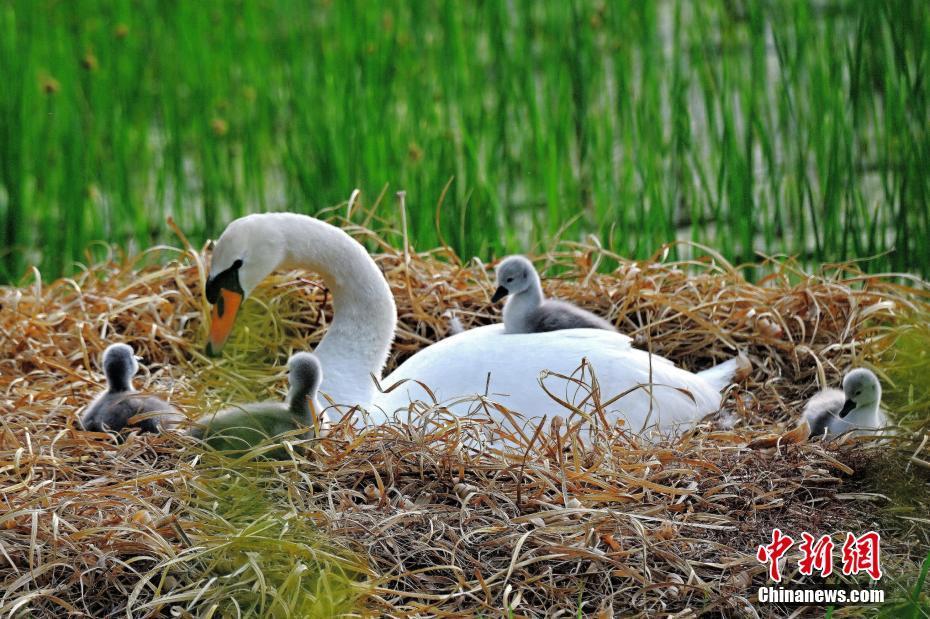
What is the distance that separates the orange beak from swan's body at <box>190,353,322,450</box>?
38 cm

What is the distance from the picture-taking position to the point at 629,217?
5082 mm

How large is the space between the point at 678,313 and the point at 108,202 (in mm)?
2695

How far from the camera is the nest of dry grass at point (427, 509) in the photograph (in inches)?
92.7

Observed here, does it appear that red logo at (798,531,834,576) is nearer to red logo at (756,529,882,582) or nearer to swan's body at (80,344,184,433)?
red logo at (756,529,882,582)

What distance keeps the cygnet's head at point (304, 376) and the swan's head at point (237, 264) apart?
1.49 feet

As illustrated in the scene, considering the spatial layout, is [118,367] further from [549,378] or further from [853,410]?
[853,410]

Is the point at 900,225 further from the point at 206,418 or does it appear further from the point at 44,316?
the point at 44,316

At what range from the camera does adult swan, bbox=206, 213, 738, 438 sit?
10.5ft

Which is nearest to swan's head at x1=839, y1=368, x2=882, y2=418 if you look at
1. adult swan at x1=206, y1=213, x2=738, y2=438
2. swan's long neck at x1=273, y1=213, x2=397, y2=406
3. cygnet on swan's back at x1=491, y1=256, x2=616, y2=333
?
adult swan at x1=206, y1=213, x2=738, y2=438

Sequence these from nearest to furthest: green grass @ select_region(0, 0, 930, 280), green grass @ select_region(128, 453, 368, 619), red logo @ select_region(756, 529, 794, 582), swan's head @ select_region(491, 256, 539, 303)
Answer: green grass @ select_region(128, 453, 368, 619)
red logo @ select_region(756, 529, 794, 582)
swan's head @ select_region(491, 256, 539, 303)
green grass @ select_region(0, 0, 930, 280)

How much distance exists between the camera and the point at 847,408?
128 inches

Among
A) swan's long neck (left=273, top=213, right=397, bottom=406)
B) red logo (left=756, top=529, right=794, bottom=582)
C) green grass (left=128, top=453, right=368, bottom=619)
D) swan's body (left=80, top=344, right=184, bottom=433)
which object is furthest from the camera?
swan's long neck (left=273, top=213, right=397, bottom=406)

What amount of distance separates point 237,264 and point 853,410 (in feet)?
5.75

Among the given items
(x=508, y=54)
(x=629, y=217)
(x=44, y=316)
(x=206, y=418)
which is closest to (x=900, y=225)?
(x=629, y=217)
